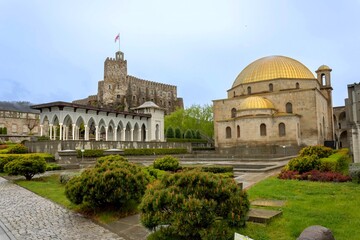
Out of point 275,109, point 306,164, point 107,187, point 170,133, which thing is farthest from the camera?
point 170,133

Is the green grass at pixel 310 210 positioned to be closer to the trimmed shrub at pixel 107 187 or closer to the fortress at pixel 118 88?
the trimmed shrub at pixel 107 187

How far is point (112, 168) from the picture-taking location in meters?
8.27

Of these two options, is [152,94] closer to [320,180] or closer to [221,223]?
[320,180]

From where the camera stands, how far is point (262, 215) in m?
6.15

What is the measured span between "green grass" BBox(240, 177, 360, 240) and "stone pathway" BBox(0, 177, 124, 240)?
3235mm

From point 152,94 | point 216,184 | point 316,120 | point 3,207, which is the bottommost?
point 3,207

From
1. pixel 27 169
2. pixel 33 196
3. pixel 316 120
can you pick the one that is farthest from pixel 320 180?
pixel 316 120

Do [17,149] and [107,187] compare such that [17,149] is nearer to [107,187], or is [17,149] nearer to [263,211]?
[107,187]

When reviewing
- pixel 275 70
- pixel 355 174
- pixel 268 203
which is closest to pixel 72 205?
pixel 268 203

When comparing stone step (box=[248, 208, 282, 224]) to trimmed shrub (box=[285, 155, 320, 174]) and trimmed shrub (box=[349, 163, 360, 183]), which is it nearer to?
trimmed shrub (box=[349, 163, 360, 183])

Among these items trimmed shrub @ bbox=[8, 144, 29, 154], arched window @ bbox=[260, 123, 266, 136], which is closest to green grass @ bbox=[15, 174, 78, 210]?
trimmed shrub @ bbox=[8, 144, 29, 154]

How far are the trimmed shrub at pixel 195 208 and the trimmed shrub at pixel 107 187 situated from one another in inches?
97.8

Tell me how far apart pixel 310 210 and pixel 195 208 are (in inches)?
143

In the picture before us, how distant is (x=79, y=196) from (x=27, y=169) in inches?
317
